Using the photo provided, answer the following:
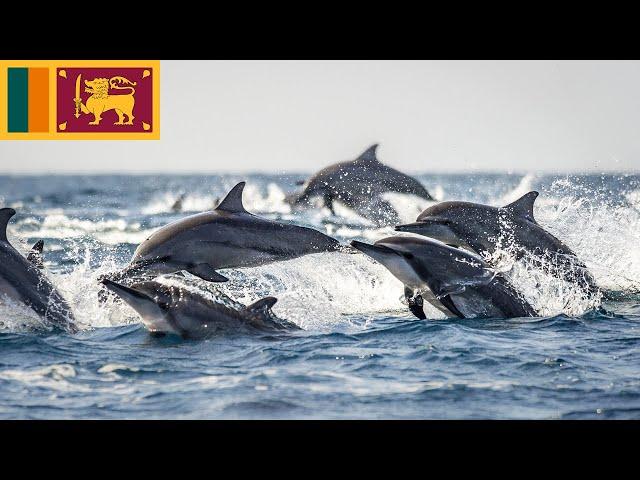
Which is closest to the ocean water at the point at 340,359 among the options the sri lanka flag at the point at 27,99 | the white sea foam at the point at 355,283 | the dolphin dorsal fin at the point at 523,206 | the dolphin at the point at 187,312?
the white sea foam at the point at 355,283

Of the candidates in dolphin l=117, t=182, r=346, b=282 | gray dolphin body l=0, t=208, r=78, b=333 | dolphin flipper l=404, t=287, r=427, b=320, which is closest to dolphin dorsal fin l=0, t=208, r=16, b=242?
gray dolphin body l=0, t=208, r=78, b=333

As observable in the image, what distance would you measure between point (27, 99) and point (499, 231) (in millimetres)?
5477

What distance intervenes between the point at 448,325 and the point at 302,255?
71.5 inches

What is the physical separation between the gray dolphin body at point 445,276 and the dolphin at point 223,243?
883mm

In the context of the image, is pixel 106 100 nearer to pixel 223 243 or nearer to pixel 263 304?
pixel 223 243

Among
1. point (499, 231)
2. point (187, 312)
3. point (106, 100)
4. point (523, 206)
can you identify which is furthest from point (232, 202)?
point (523, 206)

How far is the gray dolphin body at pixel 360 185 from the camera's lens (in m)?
14.0

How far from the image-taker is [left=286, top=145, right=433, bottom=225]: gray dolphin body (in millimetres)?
14047

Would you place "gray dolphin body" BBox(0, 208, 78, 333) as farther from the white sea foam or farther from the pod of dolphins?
the white sea foam

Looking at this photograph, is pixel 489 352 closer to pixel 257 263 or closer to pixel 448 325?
pixel 448 325

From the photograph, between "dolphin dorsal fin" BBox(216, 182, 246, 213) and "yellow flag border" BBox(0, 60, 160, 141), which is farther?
"dolphin dorsal fin" BBox(216, 182, 246, 213)

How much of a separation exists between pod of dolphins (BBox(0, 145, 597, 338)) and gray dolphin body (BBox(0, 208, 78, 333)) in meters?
0.01
